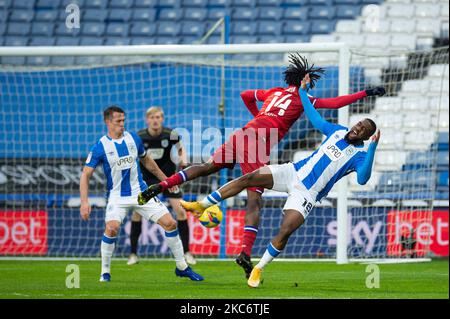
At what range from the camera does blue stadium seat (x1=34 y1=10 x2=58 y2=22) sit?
20.2 m

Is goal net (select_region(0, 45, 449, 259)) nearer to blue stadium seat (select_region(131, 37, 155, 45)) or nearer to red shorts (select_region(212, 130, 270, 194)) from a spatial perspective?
blue stadium seat (select_region(131, 37, 155, 45))

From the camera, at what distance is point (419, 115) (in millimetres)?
16531

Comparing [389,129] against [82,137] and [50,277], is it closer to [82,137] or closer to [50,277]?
[82,137]

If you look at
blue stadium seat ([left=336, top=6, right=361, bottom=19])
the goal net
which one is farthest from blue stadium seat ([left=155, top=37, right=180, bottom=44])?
blue stadium seat ([left=336, top=6, right=361, bottom=19])

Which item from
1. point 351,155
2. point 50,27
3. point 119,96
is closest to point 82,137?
point 119,96

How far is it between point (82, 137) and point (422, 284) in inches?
325

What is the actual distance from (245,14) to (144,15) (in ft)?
7.66

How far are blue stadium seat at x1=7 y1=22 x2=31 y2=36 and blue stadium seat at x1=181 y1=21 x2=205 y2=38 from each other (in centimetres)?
347

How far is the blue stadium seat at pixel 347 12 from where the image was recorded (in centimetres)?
2011

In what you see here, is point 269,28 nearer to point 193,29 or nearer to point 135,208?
point 193,29

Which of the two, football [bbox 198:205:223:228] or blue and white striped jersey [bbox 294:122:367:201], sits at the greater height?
blue and white striped jersey [bbox 294:122:367:201]

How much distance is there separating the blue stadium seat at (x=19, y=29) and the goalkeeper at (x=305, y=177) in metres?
12.4

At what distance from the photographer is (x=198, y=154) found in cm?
1567

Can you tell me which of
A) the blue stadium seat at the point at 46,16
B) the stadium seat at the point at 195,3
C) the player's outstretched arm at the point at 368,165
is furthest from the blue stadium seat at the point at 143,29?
the player's outstretched arm at the point at 368,165
